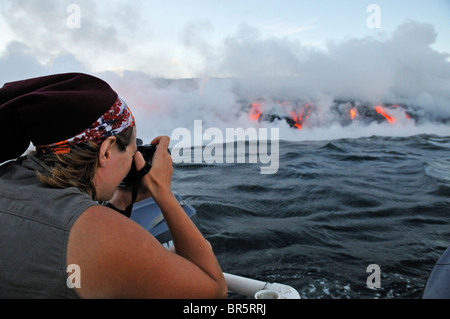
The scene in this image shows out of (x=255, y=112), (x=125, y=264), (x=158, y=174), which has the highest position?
(x=255, y=112)

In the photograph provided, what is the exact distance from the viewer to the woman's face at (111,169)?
5.16ft

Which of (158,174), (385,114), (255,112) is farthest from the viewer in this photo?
(385,114)

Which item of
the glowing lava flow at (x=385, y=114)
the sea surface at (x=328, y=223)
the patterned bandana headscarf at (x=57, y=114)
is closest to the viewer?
the patterned bandana headscarf at (x=57, y=114)

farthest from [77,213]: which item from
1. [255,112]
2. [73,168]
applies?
[255,112]

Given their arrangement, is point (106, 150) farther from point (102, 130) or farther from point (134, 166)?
point (134, 166)

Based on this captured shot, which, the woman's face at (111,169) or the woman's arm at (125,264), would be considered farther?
the woman's face at (111,169)

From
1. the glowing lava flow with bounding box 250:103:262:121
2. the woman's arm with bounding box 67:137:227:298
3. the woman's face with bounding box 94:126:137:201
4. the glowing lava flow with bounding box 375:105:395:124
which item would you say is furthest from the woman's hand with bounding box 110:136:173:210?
the glowing lava flow with bounding box 375:105:395:124

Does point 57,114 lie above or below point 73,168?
above

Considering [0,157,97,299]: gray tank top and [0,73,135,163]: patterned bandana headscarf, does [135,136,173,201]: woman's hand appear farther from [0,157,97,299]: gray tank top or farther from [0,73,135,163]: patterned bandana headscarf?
[0,157,97,299]: gray tank top

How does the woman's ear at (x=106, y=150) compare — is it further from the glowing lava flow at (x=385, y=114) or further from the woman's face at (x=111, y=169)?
the glowing lava flow at (x=385, y=114)

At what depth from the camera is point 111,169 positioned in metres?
1.61

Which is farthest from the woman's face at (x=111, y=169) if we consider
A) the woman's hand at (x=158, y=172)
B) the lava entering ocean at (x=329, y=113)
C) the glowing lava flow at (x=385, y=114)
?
the glowing lava flow at (x=385, y=114)

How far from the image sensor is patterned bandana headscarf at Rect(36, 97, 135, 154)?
1.44 meters

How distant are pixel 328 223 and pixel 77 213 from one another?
5.18 meters
